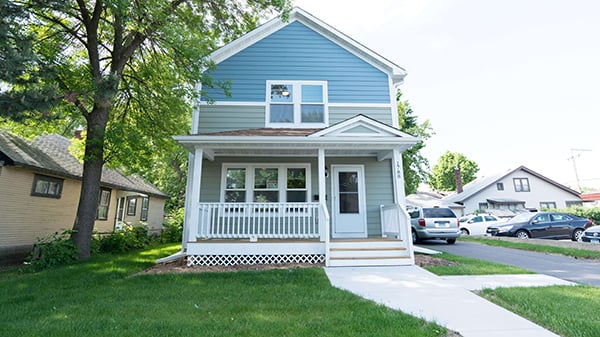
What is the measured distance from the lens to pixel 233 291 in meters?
4.64

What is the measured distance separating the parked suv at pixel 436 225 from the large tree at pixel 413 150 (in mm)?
6496

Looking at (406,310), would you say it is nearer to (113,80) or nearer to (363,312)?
(363,312)

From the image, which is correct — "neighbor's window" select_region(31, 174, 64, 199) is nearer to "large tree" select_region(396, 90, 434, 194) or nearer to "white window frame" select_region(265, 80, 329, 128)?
"white window frame" select_region(265, 80, 329, 128)

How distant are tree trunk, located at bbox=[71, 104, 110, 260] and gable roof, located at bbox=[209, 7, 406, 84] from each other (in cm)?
391

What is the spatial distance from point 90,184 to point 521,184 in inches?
1357

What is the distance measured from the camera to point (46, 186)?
391 inches

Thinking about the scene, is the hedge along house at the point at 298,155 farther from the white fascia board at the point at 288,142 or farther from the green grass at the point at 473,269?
the green grass at the point at 473,269

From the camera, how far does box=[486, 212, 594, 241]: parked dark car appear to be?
42.8 ft

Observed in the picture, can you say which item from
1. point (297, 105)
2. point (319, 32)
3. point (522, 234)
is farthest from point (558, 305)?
point (522, 234)

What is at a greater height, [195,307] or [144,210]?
[144,210]

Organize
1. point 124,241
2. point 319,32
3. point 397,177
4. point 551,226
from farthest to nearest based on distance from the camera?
point 551,226
point 124,241
point 319,32
point 397,177

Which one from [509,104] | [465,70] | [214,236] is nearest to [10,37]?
[214,236]

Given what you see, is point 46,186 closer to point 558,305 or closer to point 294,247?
point 294,247

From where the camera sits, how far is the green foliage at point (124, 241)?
1073 centimetres
